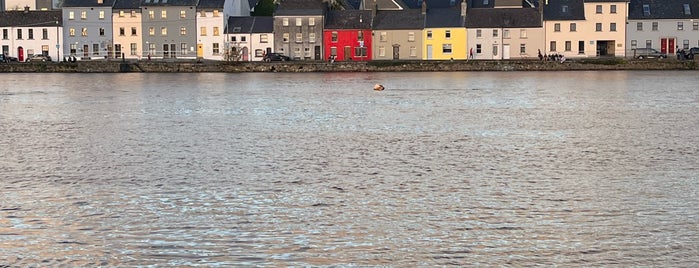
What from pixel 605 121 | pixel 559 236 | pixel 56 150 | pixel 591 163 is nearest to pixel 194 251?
pixel 559 236

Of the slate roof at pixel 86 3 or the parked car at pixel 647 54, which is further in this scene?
the slate roof at pixel 86 3

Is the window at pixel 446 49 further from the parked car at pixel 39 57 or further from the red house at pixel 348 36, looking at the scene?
the parked car at pixel 39 57

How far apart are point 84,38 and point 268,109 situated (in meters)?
68.0

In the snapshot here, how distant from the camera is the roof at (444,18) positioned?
103 m

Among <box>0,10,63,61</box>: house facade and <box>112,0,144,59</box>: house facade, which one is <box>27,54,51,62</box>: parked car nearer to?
<box>0,10,63,61</box>: house facade

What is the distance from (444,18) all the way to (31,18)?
1570 inches

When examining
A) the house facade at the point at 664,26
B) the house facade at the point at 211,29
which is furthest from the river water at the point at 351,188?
the house facade at the point at 211,29

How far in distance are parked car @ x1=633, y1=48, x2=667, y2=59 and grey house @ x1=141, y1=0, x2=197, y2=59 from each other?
4055 cm

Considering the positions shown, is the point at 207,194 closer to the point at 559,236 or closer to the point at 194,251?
the point at 194,251

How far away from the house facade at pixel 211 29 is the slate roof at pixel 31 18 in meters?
14.1

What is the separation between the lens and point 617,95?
54.1 metres

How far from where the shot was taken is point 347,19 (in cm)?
10400

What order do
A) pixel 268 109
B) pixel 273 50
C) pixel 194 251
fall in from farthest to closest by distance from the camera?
pixel 273 50 → pixel 268 109 → pixel 194 251

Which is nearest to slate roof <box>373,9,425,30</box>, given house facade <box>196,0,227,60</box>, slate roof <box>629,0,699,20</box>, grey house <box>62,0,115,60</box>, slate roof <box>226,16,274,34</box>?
slate roof <box>226,16,274,34</box>
